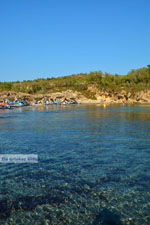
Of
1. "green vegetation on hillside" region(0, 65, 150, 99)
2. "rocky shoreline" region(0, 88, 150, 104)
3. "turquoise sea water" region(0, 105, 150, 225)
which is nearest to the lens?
"turquoise sea water" region(0, 105, 150, 225)

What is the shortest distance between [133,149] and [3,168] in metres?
8.93

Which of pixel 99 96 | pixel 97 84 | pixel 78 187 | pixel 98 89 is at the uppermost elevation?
pixel 97 84

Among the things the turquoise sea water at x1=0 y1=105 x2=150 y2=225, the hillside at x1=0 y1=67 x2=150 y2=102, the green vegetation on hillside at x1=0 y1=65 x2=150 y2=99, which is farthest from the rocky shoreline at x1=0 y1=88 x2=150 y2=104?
the turquoise sea water at x1=0 y1=105 x2=150 y2=225

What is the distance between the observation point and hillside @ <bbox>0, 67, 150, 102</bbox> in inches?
5015

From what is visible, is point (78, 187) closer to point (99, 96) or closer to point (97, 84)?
point (99, 96)

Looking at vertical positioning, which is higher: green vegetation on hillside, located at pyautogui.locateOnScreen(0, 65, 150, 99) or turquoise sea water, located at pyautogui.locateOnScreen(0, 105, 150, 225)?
green vegetation on hillside, located at pyautogui.locateOnScreen(0, 65, 150, 99)

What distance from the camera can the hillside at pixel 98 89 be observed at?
418ft

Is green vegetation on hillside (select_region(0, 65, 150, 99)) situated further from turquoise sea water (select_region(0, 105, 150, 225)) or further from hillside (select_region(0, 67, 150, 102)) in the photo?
turquoise sea water (select_region(0, 105, 150, 225))

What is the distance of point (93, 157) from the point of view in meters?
14.3

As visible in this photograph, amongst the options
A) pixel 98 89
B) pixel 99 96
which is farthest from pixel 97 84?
pixel 99 96

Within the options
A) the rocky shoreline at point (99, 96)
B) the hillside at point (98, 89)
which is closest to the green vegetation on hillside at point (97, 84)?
the hillside at point (98, 89)

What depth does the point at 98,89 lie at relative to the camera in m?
→ 138

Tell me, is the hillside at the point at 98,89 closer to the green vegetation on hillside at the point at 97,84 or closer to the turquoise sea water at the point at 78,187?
the green vegetation on hillside at the point at 97,84

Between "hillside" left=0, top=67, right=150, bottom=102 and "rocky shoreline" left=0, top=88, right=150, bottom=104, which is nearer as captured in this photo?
"rocky shoreline" left=0, top=88, right=150, bottom=104
